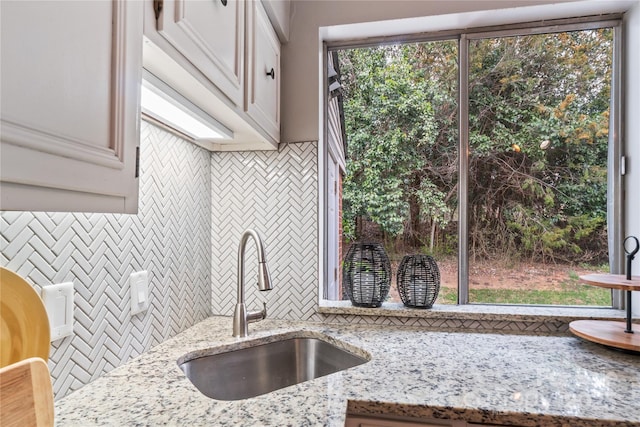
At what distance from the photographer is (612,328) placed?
125 cm

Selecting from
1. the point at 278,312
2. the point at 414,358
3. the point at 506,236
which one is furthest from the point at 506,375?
the point at 278,312

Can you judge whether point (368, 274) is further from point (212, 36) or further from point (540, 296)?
point (212, 36)

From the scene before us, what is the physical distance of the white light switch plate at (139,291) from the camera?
1097mm

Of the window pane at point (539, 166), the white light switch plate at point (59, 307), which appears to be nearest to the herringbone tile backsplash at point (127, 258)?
the white light switch plate at point (59, 307)

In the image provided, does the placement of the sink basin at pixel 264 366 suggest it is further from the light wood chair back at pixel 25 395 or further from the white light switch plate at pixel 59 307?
the light wood chair back at pixel 25 395

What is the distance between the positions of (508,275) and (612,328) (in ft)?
1.35

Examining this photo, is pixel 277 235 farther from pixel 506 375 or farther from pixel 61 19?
pixel 61 19

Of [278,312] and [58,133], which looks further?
[278,312]

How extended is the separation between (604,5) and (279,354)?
6.26 ft

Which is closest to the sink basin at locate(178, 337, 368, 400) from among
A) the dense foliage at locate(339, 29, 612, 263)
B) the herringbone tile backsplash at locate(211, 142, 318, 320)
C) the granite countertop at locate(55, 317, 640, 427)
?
the granite countertop at locate(55, 317, 640, 427)

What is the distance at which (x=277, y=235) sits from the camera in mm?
1610

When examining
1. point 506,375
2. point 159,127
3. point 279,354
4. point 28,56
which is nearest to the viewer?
point 28,56

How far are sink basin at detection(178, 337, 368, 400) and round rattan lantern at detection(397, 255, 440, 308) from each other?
391 mm

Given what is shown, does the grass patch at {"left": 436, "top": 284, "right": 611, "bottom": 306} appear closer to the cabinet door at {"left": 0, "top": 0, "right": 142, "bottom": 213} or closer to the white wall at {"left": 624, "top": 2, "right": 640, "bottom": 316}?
the white wall at {"left": 624, "top": 2, "right": 640, "bottom": 316}
